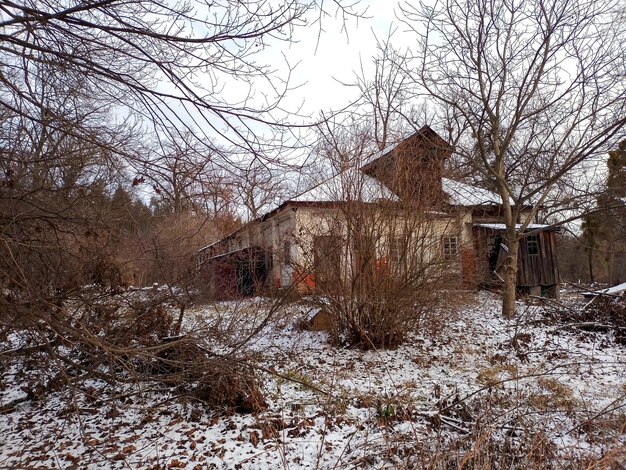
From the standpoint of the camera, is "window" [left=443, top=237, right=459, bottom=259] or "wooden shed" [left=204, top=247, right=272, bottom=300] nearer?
"window" [left=443, top=237, right=459, bottom=259]

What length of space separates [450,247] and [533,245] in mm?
11450

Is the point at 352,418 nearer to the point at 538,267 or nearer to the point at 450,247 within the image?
the point at 450,247

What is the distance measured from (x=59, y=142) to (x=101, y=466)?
297cm

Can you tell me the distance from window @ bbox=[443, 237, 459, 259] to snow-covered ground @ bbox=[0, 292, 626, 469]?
164 cm

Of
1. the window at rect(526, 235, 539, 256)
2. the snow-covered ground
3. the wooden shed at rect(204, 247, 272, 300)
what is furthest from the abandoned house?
the window at rect(526, 235, 539, 256)

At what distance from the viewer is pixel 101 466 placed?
4.12 meters

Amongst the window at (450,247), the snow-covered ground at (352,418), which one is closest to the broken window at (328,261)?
the snow-covered ground at (352,418)

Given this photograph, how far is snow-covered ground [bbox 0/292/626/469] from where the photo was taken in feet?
12.8

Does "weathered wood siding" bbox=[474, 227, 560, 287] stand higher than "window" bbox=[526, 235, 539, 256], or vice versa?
"window" bbox=[526, 235, 539, 256]

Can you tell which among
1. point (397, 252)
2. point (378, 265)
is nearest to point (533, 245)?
point (397, 252)

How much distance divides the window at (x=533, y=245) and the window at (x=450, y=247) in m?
11.1

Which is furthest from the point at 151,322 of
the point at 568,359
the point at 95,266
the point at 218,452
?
the point at 568,359

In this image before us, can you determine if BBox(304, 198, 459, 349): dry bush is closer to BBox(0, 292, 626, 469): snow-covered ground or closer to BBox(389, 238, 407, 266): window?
BBox(389, 238, 407, 266): window

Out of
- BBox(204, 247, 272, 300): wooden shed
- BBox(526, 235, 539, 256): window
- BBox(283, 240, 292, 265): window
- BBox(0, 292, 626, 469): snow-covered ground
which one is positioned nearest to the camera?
BBox(0, 292, 626, 469): snow-covered ground
